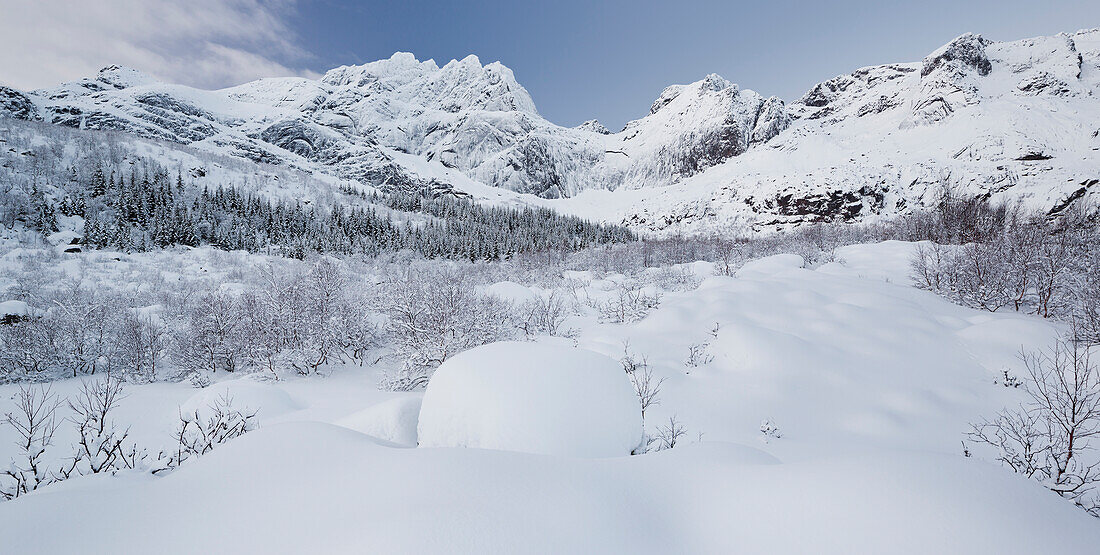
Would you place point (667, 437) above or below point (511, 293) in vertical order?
below

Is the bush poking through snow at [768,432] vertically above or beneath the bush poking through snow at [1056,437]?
beneath

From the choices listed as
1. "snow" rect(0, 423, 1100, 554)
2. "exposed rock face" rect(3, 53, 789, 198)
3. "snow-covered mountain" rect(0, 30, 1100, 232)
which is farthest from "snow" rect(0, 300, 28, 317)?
"exposed rock face" rect(3, 53, 789, 198)

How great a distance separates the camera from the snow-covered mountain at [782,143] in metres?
78.5

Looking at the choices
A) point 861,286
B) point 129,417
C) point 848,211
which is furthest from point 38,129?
point 848,211

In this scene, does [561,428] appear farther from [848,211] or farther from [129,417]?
[848,211]

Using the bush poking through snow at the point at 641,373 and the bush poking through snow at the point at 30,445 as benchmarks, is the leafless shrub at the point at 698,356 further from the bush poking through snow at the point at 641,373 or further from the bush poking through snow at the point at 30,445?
the bush poking through snow at the point at 30,445

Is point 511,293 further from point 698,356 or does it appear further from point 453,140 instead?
point 453,140

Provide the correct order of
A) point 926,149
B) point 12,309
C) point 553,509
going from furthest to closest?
point 926,149 → point 12,309 → point 553,509

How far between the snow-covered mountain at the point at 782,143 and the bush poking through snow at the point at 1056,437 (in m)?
71.3

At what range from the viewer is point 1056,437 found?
21.8ft

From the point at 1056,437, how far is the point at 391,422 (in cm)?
1195

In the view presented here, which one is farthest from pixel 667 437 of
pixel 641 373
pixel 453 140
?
pixel 453 140

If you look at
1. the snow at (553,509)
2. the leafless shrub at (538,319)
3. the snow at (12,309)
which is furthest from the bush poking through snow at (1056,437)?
the snow at (12,309)

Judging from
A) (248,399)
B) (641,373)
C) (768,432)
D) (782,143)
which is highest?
(782,143)
